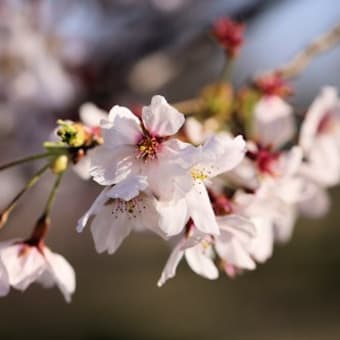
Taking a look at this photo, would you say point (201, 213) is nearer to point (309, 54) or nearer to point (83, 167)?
point (83, 167)

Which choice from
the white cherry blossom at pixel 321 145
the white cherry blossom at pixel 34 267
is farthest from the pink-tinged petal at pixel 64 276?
the white cherry blossom at pixel 321 145

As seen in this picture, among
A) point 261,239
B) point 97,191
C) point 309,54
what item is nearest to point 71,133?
point 261,239

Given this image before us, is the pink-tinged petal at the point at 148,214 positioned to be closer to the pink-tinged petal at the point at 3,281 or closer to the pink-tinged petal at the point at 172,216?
the pink-tinged petal at the point at 172,216

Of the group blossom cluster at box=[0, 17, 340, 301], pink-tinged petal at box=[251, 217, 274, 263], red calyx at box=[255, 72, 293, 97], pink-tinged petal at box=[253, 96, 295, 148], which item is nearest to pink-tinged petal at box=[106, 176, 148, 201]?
blossom cluster at box=[0, 17, 340, 301]

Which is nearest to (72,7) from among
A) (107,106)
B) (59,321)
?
(107,106)

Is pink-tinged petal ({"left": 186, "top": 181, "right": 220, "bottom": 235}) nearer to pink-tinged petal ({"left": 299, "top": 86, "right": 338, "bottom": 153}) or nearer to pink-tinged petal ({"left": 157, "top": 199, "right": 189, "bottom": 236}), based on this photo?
pink-tinged petal ({"left": 157, "top": 199, "right": 189, "bottom": 236})

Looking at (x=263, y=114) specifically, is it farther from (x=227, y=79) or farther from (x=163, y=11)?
(x=163, y=11)

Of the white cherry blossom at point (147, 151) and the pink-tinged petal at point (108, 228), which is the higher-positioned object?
the white cherry blossom at point (147, 151)
